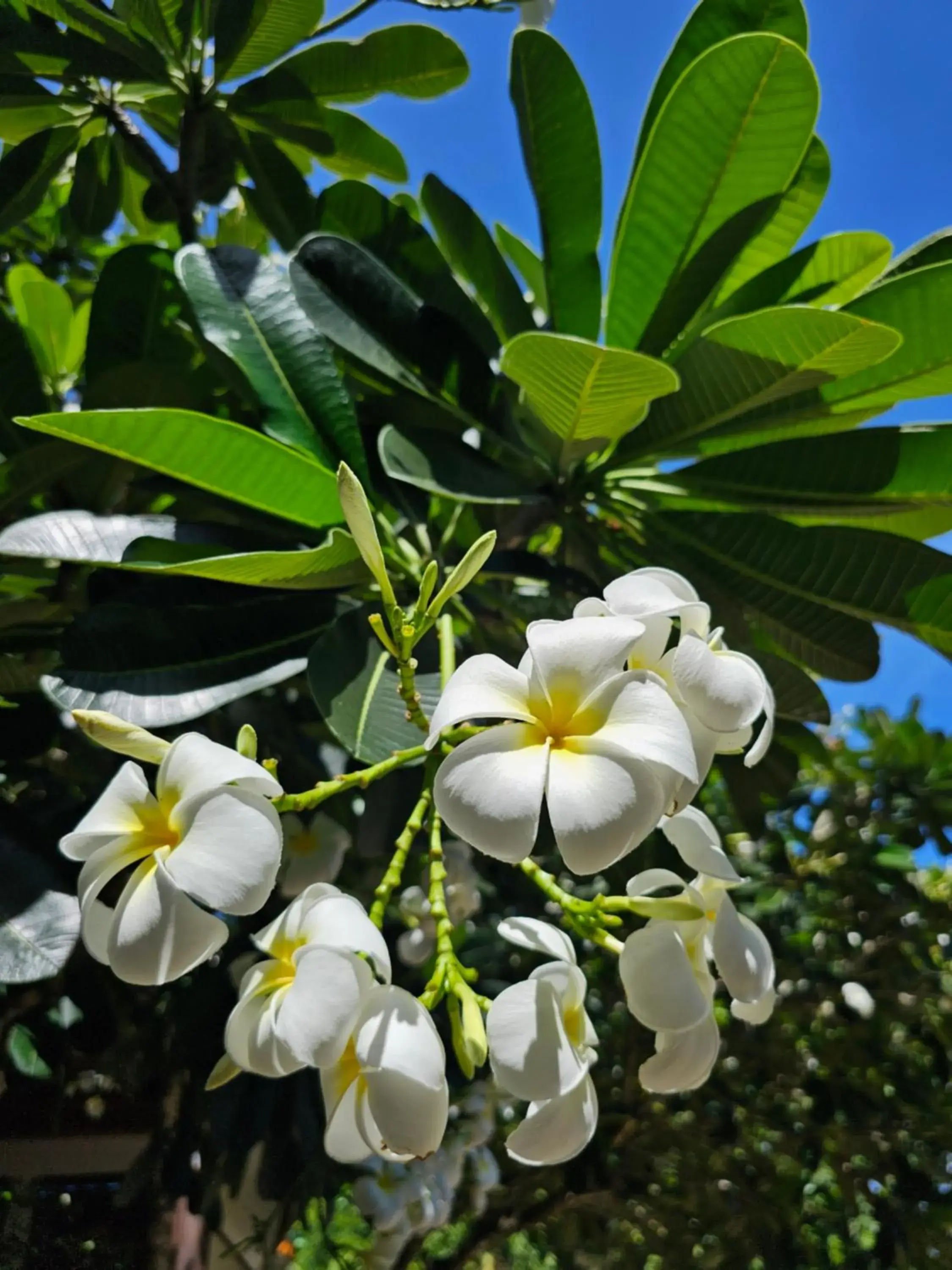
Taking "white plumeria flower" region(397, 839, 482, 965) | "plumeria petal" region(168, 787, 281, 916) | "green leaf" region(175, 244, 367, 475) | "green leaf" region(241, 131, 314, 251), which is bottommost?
"white plumeria flower" region(397, 839, 482, 965)

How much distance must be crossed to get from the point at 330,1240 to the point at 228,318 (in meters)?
1.45

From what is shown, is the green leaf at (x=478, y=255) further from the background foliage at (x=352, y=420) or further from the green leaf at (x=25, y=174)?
the green leaf at (x=25, y=174)

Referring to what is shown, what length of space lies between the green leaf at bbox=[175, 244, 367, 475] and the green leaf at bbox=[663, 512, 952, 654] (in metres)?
0.39

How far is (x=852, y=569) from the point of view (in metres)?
0.88

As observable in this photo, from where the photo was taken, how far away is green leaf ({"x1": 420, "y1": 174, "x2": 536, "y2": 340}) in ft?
3.63

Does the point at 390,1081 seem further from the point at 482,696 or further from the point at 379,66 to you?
the point at 379,66

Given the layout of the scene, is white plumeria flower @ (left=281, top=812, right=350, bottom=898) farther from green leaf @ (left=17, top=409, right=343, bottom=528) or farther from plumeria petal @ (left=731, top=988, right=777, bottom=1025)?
plumeria petal @ (left=731, top=988, right=777, bottom=1025)

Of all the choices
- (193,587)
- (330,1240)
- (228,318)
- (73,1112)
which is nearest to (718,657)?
(193,587)

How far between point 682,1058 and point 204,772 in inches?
12.3

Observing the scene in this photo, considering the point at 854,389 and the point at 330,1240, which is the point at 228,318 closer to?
the point at 854,389

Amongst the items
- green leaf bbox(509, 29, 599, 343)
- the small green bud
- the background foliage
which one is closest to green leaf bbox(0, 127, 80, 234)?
the background foliage

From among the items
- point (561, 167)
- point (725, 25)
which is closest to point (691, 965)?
point (561, 167)

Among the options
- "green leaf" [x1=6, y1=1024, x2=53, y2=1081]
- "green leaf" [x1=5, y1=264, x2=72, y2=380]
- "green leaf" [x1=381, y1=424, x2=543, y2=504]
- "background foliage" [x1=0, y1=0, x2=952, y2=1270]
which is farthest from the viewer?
"green leaf" [x1=5, y1=264, x2=72, y2=380]

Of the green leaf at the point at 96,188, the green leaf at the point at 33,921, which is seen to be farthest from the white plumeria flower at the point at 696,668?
the green leaf at the point at 96,188
